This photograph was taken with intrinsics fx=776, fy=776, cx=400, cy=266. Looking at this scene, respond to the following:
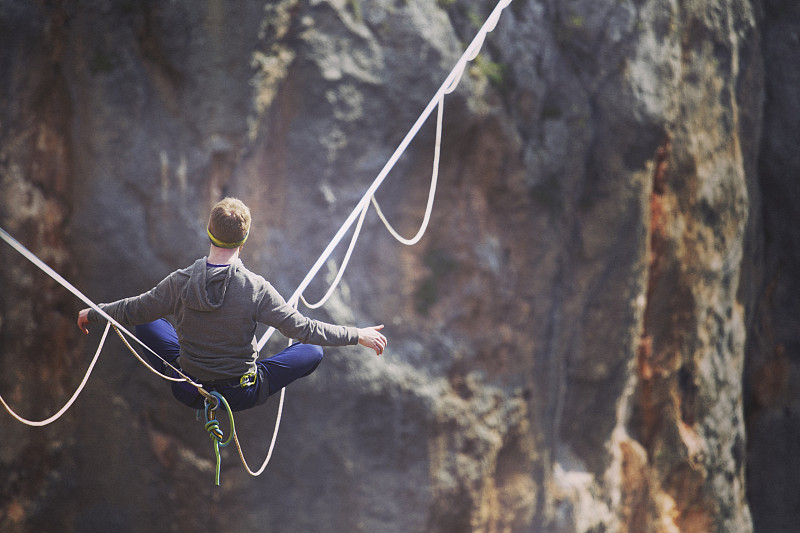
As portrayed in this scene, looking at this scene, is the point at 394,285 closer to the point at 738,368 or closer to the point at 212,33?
the point at 212,33

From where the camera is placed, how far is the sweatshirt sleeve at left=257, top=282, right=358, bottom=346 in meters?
3.44

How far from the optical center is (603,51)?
7320mm

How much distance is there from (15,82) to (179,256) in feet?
5.97

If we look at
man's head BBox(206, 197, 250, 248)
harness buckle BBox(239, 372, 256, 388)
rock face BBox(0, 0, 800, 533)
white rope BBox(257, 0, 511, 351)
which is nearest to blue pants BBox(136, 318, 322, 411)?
harness buckle BBox(239, 372, 256, 388)

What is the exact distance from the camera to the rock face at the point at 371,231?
6.13 meters

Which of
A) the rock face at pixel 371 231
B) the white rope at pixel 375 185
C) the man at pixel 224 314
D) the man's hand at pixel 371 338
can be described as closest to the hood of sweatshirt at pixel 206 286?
the man at pixel 224 314

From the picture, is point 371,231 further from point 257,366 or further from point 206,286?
point 206,286

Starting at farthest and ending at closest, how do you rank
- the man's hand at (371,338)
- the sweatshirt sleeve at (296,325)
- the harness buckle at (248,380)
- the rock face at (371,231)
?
the rock face at (371,231) < the harness buckle at (248,380) < the man's hand at (371,338) < the sweatshirt sleeve at (296,325)

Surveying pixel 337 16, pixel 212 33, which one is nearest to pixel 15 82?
pixel 212 33

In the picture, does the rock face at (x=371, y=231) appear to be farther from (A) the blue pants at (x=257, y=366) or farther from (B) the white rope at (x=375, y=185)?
(A) the blue pants at (x=257, y=366)

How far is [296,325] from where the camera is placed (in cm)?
344

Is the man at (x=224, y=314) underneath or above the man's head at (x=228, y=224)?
underneath

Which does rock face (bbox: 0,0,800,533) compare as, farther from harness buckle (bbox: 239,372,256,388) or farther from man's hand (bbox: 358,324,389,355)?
man's hand (bbox: 358,324,389,355)

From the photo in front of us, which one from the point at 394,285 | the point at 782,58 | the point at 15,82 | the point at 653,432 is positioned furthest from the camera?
the point at 782,58
